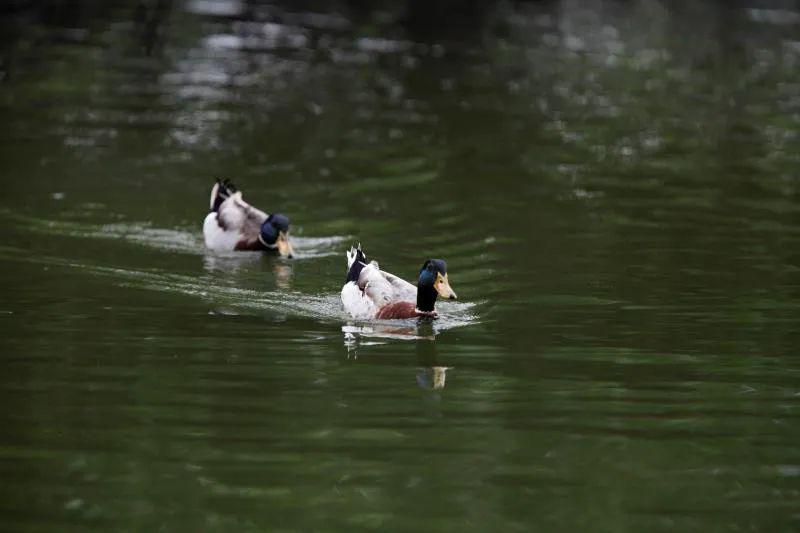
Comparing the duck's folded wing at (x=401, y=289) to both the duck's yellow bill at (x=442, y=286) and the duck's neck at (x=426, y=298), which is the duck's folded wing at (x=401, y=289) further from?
the duck's yellow bill at (x=442, y=286)

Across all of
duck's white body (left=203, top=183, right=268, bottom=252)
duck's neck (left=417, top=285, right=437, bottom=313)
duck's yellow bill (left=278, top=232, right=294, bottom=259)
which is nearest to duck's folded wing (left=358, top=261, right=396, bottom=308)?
duck's neck (left=417, top=285, right=437, bottom=313)

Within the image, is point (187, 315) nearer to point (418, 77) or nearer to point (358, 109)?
point (358, 109)

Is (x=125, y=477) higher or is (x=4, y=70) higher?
(x=4, y=70)

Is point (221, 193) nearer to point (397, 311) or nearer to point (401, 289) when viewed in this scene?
point (401, 289)

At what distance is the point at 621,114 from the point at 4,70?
1260cm

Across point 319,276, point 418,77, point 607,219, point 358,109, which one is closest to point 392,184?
point 607,219

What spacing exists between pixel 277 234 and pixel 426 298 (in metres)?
4.00

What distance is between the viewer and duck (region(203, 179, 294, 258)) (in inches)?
707

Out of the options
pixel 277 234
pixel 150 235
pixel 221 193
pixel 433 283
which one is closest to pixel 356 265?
pixel 433 283

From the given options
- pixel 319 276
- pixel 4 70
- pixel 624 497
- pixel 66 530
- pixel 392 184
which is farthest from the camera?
pixel 4 70

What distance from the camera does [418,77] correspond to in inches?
1346

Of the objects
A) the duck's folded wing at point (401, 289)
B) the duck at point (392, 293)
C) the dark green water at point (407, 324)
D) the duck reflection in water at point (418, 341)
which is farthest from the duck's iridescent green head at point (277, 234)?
the duck reflection in water at point (418, 341)

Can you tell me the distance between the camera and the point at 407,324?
1442 centimetres

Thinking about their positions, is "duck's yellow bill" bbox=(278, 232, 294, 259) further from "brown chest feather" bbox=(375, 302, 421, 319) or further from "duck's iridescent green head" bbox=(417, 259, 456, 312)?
"duck's iridescent green head" bbox=(417, 259, 456, 312)
